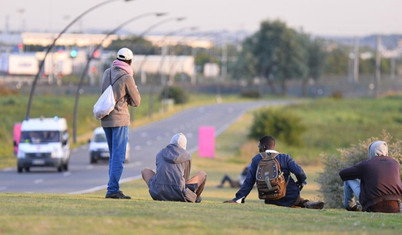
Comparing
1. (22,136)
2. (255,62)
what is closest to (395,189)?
(22,136)

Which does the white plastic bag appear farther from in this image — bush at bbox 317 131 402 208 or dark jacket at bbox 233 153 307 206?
bush at bbox 317 131 402 208

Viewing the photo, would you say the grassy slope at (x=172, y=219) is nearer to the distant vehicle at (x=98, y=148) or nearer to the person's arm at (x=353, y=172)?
the person's arm at (x=353, y=172)

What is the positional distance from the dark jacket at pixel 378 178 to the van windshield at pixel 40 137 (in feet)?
86.6

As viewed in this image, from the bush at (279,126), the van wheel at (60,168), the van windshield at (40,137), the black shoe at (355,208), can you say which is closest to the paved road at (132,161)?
the van wheel at (60,168)

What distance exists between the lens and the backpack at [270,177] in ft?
47.7

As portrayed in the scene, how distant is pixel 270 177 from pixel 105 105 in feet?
8.98

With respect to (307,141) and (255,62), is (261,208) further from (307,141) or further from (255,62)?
(255,62)

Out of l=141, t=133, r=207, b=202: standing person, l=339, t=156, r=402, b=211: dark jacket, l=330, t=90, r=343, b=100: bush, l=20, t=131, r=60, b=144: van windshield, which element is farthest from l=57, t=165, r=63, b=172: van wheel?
l=330, t=90, r=343, b=100: bush

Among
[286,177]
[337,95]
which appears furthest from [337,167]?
[337,95]

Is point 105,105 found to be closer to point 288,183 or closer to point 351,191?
point 288,183

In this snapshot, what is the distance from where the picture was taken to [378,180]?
1434 centimetres

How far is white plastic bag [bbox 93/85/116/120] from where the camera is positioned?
47.5 ft

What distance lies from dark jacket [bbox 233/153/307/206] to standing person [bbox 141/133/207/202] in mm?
855

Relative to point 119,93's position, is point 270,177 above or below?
below
